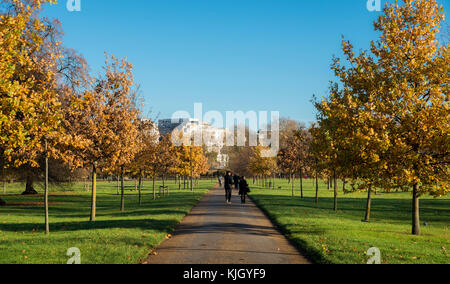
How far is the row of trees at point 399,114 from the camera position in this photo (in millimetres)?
12164

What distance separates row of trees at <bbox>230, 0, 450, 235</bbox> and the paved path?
3.72m

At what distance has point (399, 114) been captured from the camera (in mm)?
12727

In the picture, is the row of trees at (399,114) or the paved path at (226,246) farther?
the row of trees at (399,114)

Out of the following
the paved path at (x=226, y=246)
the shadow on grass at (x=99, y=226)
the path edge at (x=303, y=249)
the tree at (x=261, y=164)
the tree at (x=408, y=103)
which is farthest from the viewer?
the tree at (x=261, y=164)

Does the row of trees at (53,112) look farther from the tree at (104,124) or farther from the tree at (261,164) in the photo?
the tree at (261,164)

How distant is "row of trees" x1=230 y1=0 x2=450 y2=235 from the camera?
12.2m

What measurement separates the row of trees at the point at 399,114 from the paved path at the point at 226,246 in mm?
3722

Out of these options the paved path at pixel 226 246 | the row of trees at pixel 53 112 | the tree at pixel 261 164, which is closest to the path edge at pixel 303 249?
the paved path at pixel 226 246

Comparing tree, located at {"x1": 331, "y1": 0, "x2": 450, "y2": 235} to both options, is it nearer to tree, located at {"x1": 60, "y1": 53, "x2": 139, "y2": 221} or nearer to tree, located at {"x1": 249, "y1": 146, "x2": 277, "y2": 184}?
tree, located at {"x1": 60, "y1": 53, "x2": 139, "y2": 221}

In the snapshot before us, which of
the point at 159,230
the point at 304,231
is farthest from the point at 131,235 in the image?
the point at 304,231

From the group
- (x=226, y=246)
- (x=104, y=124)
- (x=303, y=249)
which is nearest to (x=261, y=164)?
(x=104, y=124)
